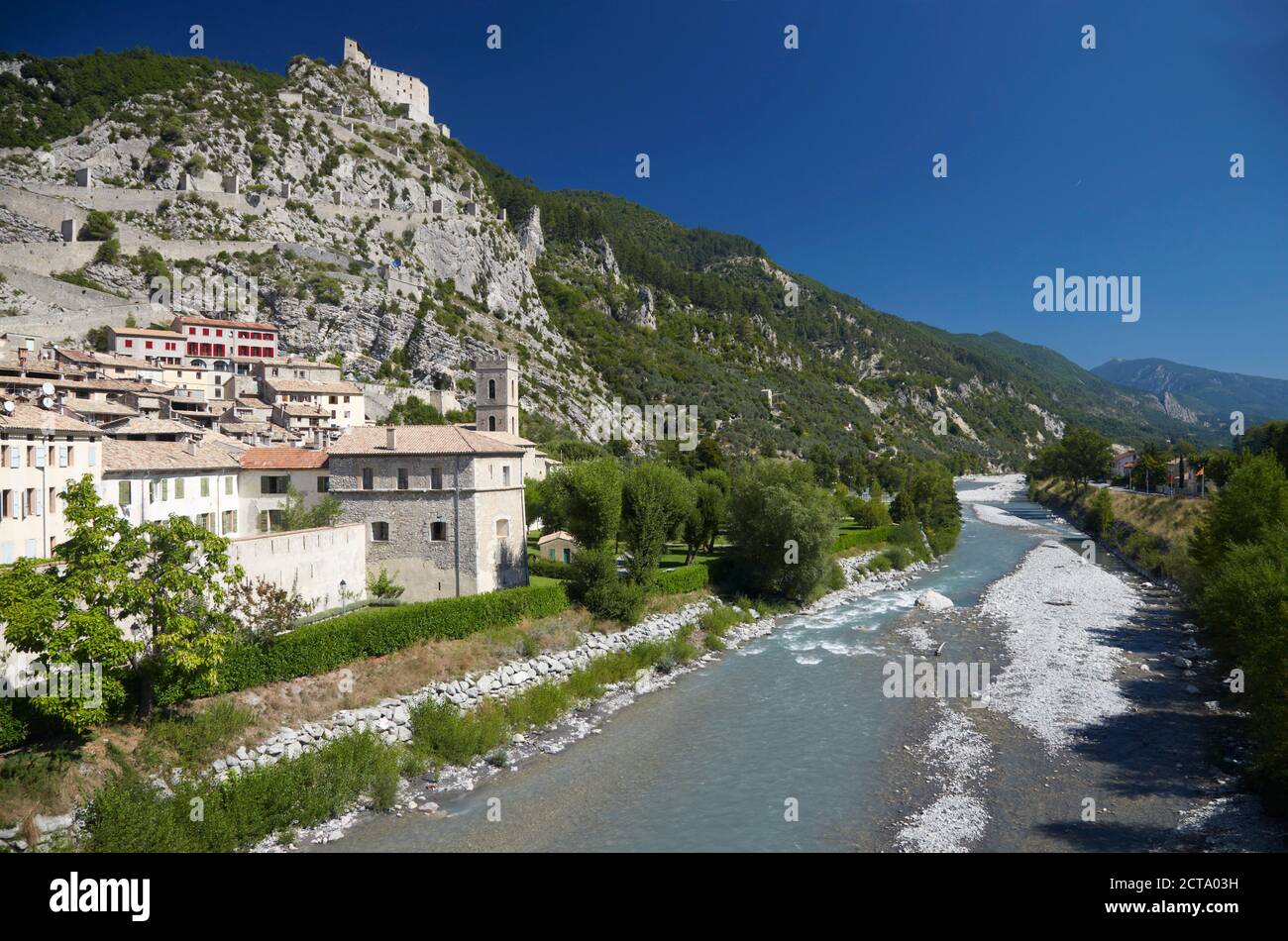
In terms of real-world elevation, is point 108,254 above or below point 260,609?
above

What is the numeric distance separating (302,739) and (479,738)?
4.56m

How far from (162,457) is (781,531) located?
89.1ft

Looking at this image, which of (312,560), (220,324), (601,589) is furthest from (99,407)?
(601,589)

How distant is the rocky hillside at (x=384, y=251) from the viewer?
73.3 metres

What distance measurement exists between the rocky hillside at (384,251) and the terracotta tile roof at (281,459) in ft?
126

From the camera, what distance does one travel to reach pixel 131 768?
15109 mm

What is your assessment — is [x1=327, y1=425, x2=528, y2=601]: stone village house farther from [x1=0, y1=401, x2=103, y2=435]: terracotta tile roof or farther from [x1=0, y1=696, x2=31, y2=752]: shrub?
[x1=0, y1=696, x2=31, y2=752]: shrub

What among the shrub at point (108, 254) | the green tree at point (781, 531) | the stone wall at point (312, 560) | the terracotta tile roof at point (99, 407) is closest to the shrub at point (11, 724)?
the stone wall at point (312, 560)

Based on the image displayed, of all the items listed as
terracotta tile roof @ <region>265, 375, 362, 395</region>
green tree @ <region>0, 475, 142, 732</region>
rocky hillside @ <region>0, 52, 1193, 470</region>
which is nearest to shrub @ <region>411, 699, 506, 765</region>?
green tree @ <region>0, 475, 142, 732</region>

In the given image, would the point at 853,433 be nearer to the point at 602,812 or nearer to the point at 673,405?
the point at 673,405

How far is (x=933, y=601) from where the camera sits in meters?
35.9

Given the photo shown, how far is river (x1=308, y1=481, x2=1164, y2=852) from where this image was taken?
15.0m

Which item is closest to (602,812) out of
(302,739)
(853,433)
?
(302,739)

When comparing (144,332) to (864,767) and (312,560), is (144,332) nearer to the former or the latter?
(312,560)
